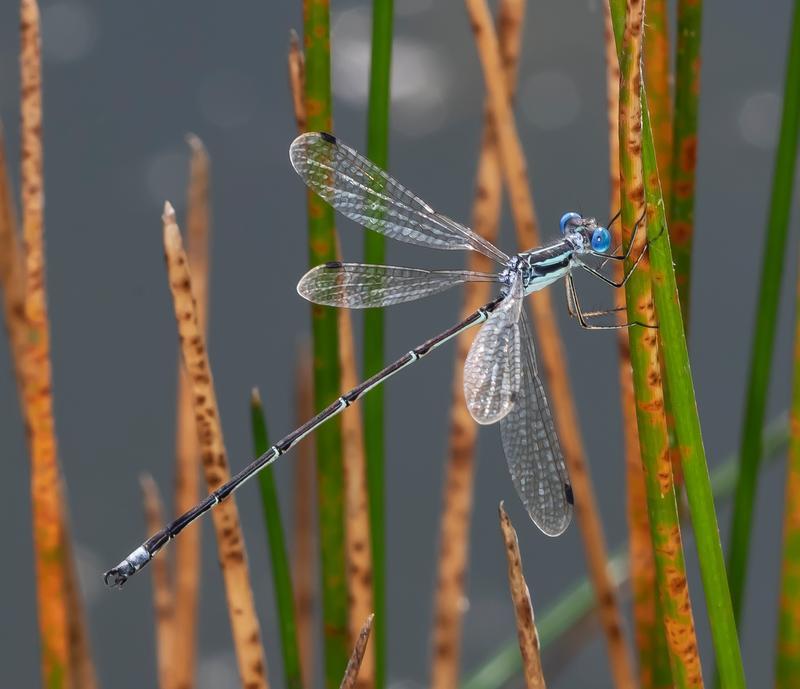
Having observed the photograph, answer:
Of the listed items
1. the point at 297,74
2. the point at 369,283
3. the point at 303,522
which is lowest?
the point at 303,522

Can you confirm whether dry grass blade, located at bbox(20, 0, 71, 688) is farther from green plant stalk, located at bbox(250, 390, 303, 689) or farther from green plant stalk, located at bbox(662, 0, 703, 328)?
green plant stalk, located at bbox(662, 0, 703, 328)

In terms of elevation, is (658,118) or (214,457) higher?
(658,118)

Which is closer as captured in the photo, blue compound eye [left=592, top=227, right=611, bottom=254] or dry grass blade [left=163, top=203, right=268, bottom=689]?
dry grass blade [left=163, top=203, right=268, bottom=689]

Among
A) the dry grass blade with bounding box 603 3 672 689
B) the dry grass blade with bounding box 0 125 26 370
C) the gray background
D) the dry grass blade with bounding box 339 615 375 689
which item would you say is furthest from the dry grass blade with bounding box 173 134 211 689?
the gray background

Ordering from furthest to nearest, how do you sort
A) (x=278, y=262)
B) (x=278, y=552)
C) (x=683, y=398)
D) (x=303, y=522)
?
1. (x=278, y=262)
2. (x=303, y=522)
3. (x=278, y=552)
4. (x=683, y=398)

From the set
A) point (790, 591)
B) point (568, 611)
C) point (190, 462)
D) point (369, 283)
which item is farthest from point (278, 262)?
point (790, 591)

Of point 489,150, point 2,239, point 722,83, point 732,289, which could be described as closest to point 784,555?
point 489,150

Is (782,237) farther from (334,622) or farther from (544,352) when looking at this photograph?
(334,622)

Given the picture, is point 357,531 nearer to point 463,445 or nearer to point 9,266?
point 463,445
